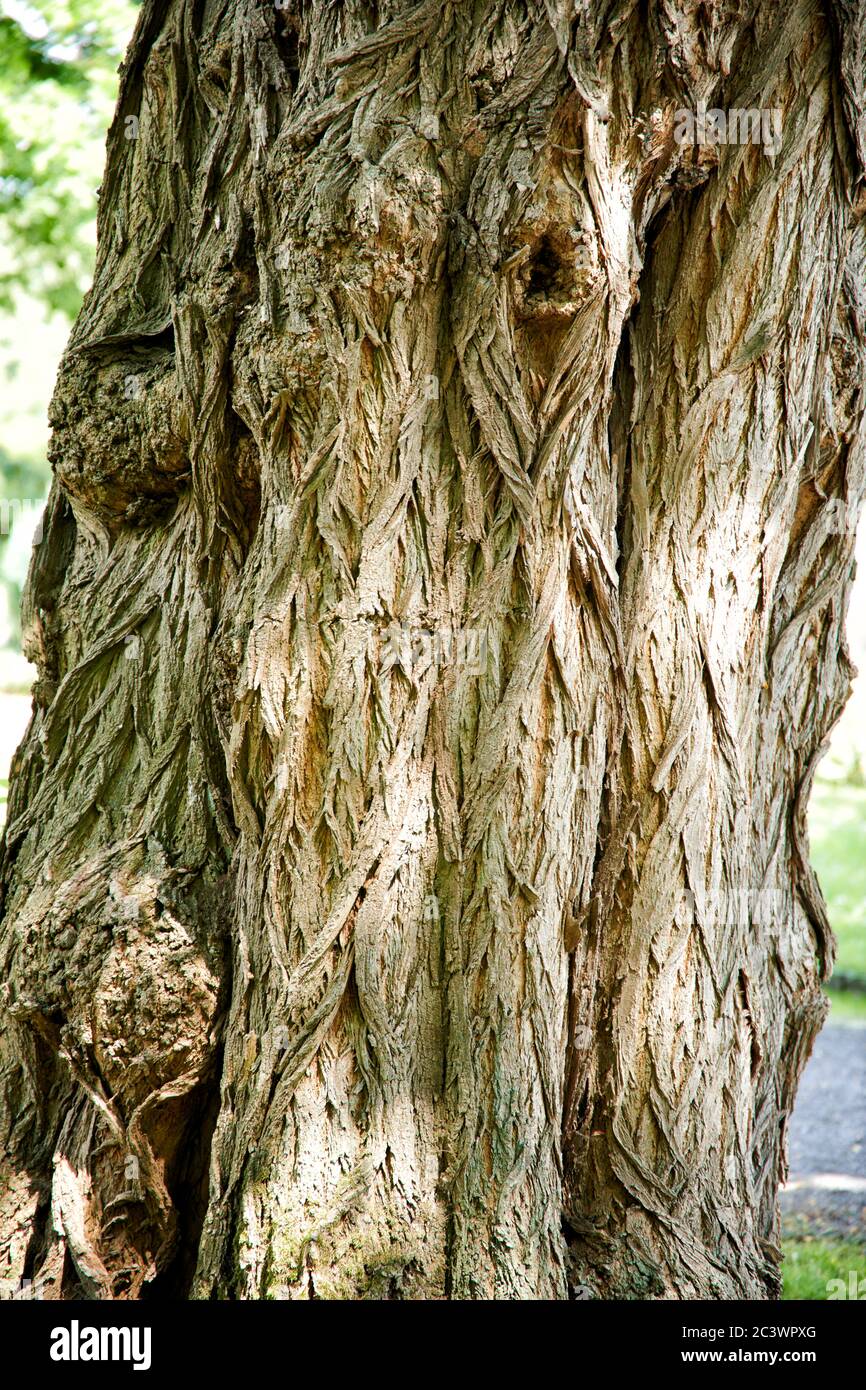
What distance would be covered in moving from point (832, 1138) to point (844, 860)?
602 cm

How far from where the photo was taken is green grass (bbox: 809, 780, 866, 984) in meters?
10.1

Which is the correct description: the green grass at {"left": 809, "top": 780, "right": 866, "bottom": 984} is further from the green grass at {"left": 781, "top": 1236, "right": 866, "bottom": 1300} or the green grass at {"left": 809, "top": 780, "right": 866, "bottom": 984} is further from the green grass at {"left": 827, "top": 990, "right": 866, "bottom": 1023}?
the green grass at {"left": 781, "top": 1236, "right": 866, "bottom": 1300}

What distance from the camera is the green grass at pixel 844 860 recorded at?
10.1 meters

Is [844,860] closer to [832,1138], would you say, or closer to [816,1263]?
[832,1138]

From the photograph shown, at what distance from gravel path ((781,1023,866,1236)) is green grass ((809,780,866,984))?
1.37m

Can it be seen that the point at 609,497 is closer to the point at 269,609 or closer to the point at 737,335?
the point at 737,335

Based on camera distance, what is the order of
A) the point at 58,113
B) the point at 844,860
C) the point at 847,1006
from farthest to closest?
the point at 844,860 → the point at 847,1006 → the point at 58,113

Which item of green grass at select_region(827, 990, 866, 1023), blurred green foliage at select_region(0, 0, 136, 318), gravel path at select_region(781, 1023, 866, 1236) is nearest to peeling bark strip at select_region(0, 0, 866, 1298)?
gravel path at select_region(781, 1023, 866, 1236)

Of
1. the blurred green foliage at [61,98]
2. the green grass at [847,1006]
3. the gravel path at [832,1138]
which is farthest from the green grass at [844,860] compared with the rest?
the blurred green foliage at [61,98]

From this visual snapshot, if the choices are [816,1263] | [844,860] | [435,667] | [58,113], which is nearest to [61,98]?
[58,113]

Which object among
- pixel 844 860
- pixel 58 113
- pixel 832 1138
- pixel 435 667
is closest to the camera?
pixel 435 667

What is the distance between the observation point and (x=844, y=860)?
12062mm

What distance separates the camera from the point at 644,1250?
7.98 ft

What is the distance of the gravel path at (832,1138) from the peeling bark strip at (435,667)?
290cm
